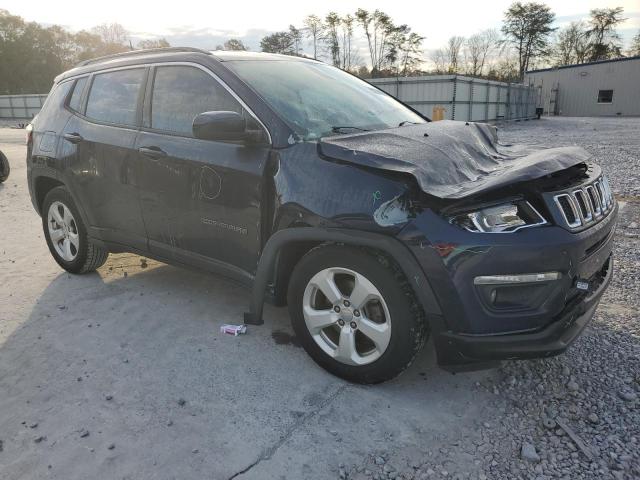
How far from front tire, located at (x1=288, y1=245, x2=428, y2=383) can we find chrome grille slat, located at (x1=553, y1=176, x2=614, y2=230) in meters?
0.82

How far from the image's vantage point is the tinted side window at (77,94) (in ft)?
13.9

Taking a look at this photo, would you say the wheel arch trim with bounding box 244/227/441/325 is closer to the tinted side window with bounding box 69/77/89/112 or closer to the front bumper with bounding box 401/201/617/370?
the front bumper with bounding box 401/201/617/370

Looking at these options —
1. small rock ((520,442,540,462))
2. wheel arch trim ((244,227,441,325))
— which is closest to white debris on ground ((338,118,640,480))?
small rock ((520,442,540,462))

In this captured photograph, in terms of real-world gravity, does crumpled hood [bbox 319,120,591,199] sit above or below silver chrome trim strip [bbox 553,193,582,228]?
above

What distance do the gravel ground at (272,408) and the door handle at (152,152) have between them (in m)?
1.19

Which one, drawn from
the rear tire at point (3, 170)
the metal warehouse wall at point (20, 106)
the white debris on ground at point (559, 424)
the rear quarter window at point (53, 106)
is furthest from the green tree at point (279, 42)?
the white debris on ground at point (559, 424)

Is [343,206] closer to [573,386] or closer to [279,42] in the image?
[573,386]

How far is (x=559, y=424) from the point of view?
7.95ft

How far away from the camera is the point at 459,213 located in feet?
7.53

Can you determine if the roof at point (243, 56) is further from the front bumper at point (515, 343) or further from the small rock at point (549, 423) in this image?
the small rock at point (549, 423)

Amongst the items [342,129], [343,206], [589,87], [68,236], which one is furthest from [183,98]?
[589,87]

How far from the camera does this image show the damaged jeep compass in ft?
7.50

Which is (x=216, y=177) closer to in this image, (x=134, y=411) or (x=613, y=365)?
(x=134, y=411)

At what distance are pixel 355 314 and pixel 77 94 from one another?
10.6ft
